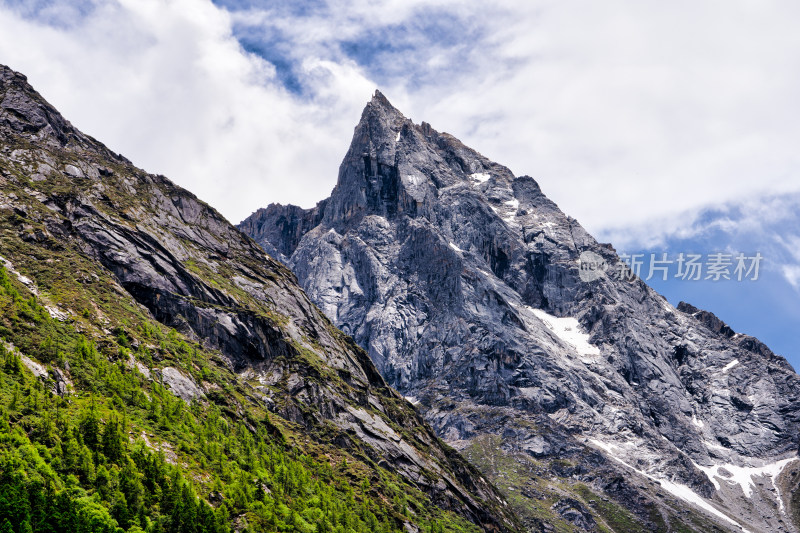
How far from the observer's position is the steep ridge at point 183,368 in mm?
102812

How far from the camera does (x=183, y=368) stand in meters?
133

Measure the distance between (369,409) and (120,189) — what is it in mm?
98087

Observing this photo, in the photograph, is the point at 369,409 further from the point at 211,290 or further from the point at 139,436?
the point at 139,436

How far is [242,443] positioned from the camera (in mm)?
121875

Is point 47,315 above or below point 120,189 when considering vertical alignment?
below

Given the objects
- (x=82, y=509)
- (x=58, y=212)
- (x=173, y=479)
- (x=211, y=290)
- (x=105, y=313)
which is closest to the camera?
(x=82, y=509)

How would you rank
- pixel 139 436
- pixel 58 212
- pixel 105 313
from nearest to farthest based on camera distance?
pixel 139 436
pixel 105 313
pixel 58 212

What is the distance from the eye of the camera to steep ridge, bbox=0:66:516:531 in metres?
103

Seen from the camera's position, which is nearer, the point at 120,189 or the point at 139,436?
the point at 139,436

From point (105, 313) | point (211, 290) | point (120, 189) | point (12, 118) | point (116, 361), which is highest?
point (12, 118)

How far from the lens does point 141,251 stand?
16838cm

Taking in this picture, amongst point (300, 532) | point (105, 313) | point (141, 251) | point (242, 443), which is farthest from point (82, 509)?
point (141, 251)

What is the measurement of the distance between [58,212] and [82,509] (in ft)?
338

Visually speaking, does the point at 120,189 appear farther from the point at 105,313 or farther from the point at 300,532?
the point at 300,532
